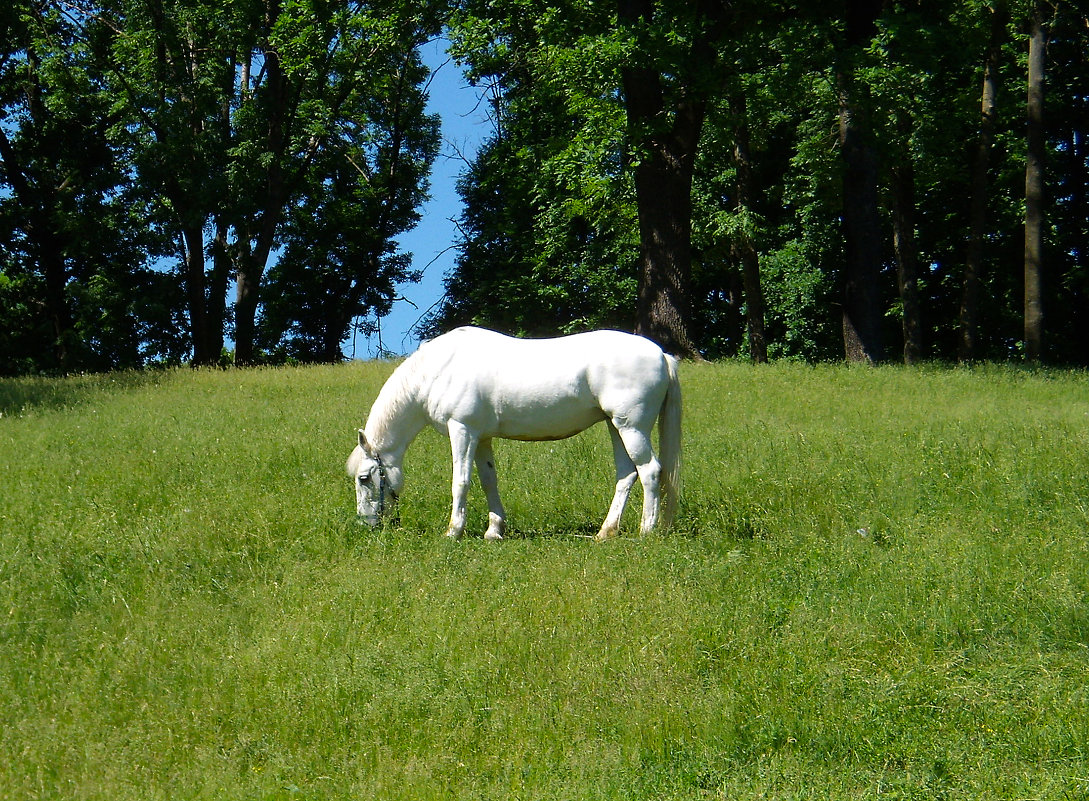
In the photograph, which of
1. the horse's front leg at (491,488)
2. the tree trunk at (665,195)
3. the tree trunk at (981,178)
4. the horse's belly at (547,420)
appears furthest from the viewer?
the tree trunk at (981,178)

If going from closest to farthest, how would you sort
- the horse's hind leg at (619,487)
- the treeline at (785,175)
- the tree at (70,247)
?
the horse's hind leg at (619,487) → the treeline at (785,175) → the tree at (70,247)

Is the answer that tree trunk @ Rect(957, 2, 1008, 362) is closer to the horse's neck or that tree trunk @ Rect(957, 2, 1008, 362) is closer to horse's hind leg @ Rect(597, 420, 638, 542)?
horse's hind leg @ Rect(597, 420, 638, 542)

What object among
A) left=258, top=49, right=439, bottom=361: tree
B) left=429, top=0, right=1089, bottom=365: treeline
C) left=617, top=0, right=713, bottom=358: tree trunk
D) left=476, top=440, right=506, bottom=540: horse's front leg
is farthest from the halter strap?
left=258, top=49, right=439, bottom=361: tree

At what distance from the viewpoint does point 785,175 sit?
37.9 meters

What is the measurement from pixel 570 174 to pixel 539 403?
11.9m

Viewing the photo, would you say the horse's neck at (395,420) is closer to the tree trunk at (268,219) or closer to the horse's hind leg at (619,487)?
the horse's hind leg at (619,487)

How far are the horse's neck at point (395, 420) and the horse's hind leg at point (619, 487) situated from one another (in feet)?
6.07

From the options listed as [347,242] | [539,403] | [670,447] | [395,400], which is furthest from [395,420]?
[347,242]

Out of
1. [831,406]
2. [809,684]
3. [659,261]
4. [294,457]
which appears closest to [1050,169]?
[659,261]

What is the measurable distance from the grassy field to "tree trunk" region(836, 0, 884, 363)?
9.16 metres

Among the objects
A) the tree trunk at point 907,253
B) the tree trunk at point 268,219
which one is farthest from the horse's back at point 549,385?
the tree trunk at point 268,219

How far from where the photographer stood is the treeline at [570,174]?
21.3 metres

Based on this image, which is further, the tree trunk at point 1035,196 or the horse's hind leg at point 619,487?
the tree trunk at point 1035,196

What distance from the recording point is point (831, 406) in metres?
16.2
